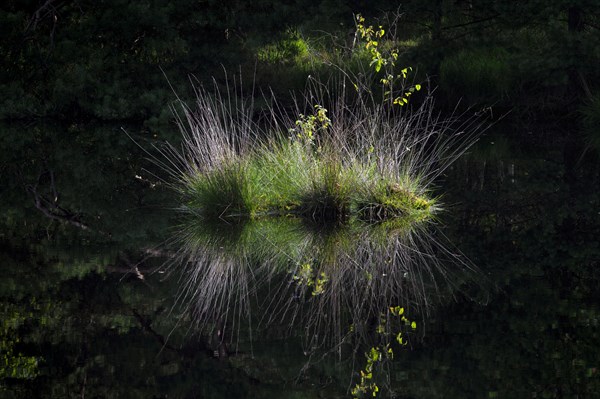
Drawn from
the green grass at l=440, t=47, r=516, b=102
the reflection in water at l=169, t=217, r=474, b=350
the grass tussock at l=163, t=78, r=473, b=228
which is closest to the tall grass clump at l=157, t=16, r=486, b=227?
the grass tussock at l=163, t=78, r=473, b=228

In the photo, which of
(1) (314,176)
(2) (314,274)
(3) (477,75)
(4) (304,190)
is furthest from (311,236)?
(3) (477,75)

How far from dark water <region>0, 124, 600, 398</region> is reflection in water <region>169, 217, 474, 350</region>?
131mm

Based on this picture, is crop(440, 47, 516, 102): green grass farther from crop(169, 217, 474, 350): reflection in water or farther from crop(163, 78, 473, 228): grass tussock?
crop(169, 217, 474, 350): reflection in water

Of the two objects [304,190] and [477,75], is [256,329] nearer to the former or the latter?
[304,190]

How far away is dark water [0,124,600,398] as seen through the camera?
352 centimetres

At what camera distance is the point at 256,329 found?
4.30m

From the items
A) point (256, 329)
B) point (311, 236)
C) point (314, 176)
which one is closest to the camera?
point (256, 329)

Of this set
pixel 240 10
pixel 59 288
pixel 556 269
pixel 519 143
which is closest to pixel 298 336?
pixel 59 288

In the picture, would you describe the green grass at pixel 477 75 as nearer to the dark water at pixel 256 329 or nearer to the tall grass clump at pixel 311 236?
the dark water at pixel 256 329

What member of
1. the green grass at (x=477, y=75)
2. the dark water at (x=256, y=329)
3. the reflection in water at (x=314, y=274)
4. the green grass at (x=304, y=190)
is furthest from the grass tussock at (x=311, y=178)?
the green grass at (x=477, y=75)

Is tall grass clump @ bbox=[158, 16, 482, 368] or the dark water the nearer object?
the dark water

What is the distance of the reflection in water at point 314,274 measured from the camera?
4.48 m

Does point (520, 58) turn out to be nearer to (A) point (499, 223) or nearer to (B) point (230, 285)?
(A) point (499, 223)

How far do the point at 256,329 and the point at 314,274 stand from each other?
1.08m
